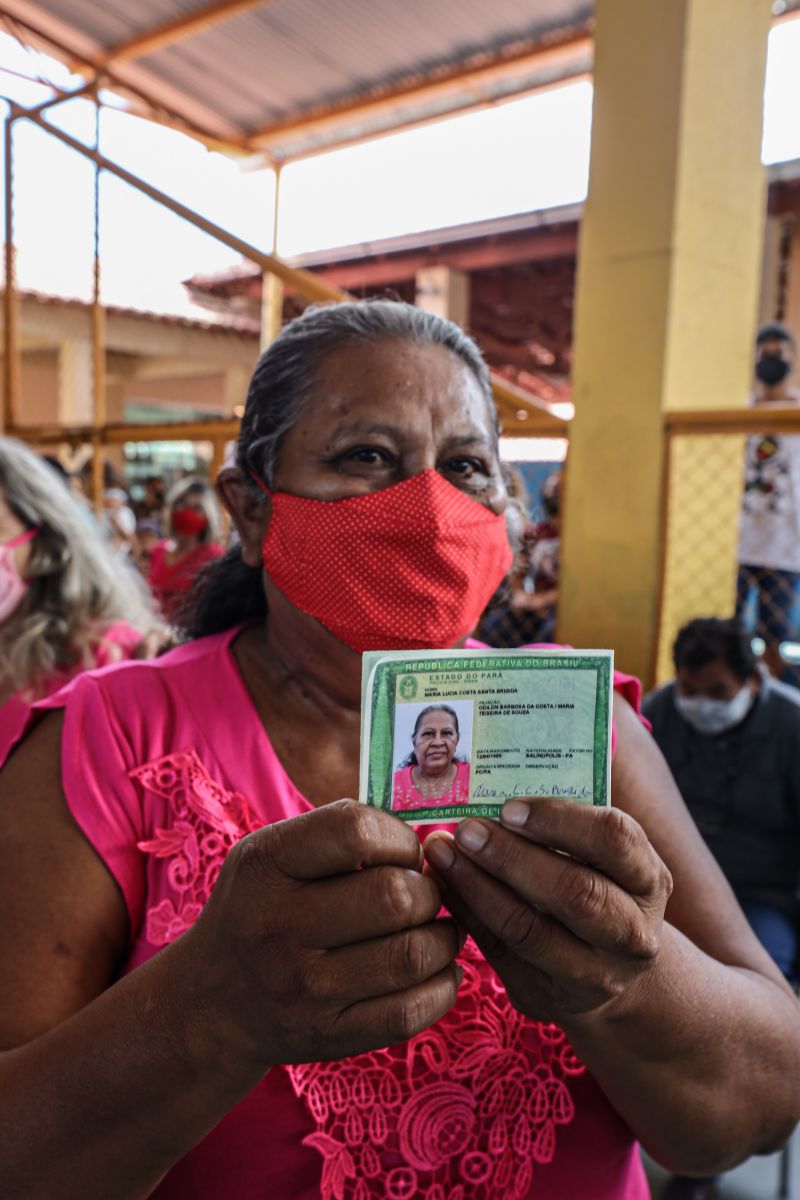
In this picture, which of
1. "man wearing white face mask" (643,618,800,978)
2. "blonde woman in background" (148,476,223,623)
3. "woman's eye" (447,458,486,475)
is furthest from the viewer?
"blonde woman in background" (148,476,223,623)

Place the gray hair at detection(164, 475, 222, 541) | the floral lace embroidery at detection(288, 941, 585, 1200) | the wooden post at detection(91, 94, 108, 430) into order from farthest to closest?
the gray hair at detection(164, 475, 222, 541) → the wooden post at detection(91, 94, 108, 430) → the floral lace embroidery at detection(288, 941, 585, 1200)

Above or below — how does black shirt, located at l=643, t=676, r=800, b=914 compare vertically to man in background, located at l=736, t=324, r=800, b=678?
below

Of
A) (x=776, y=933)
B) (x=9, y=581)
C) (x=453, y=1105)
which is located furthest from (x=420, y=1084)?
(x=776, y=933)

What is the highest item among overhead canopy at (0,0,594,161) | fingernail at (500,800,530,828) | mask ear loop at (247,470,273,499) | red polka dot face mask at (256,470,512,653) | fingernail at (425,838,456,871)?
overhead canopy at (0,0,594,161)

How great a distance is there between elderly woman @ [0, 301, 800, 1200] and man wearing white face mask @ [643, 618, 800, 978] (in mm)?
1903

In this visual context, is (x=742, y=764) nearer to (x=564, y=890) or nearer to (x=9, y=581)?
(x=9, y=581)

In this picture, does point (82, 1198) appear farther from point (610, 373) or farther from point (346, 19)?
point (346, 19)

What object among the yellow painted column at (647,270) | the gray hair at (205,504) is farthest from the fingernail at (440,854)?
the gray hair at (205,504)

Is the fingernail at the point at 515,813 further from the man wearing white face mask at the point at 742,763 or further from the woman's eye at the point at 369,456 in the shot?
the man wearing white face mask at the point at 742,763

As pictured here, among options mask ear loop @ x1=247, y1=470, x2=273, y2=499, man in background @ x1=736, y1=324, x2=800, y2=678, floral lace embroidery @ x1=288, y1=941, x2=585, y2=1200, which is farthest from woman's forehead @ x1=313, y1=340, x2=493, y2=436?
man in background @ x1=736, y1=324, x2=800, y2=678

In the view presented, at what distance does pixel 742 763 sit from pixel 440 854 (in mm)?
2588

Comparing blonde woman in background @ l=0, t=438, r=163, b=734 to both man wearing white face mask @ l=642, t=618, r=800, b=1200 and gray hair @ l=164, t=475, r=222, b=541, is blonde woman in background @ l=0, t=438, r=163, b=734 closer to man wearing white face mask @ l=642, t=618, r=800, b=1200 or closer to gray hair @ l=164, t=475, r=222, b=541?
man wearing white face mask @ l=642, t=618, r=800, b=1200

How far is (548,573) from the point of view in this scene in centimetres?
475

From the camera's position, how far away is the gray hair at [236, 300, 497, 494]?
4.44ft
